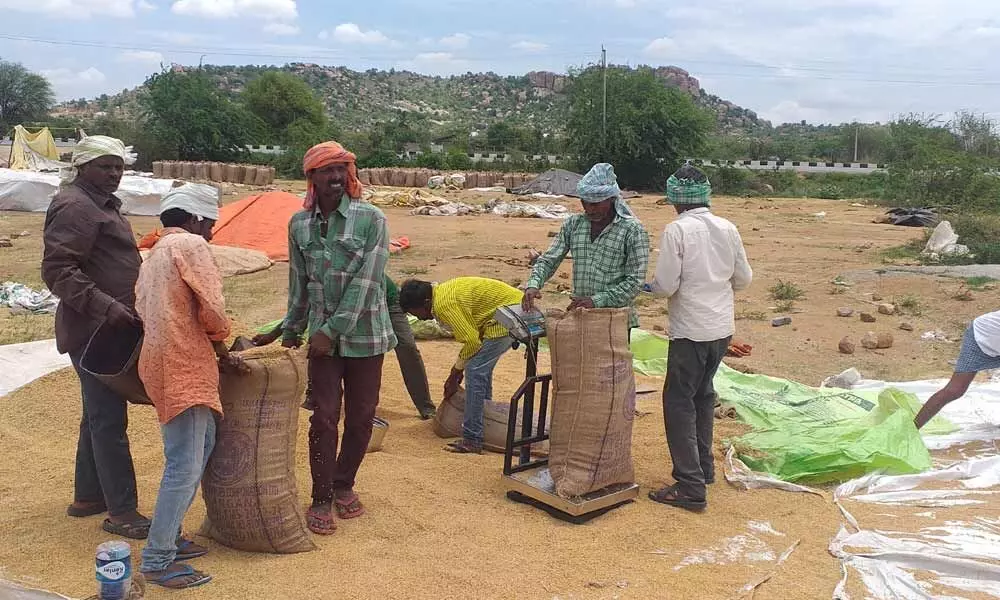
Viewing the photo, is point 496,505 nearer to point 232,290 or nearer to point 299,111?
point 232,290

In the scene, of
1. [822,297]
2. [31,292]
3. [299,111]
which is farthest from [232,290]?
[299,111]

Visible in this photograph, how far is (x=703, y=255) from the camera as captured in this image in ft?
13.1

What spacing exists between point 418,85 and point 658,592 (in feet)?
287

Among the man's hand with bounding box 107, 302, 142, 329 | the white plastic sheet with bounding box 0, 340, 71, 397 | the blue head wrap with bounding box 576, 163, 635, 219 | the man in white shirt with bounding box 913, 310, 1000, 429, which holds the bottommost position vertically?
the white plastic sheet with bounding box 0, 340, 71, 397

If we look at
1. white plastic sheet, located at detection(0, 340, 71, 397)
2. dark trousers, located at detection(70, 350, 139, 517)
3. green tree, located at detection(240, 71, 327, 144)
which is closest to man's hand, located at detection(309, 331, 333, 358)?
dark trousers, located at detection(70, 350, 139, 517)

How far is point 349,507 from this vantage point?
3.73m

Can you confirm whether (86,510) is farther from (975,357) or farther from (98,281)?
(975,357)

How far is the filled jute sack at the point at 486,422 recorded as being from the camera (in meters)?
4.81

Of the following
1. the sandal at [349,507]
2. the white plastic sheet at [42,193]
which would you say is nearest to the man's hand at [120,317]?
the sandal at [349,507]

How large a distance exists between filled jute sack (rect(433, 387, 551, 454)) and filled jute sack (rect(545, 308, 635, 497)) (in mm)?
839

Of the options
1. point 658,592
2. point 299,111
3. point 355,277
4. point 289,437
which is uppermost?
point 299,111

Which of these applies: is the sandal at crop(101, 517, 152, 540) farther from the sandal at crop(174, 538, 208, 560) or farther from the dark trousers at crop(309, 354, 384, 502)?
the dark trousers at crop(309, 354, 384, 502)

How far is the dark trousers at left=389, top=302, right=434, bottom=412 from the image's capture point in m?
5.30

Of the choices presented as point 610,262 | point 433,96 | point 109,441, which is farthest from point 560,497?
point 433,96
